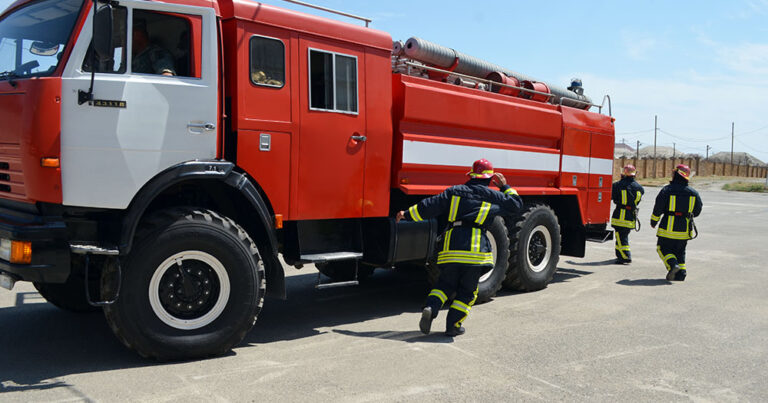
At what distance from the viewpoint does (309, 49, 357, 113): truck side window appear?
6012mm

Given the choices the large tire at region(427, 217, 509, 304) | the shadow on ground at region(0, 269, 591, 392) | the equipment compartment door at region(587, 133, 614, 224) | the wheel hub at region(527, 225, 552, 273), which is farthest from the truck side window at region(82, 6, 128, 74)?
the equipment compartment door at region(587, 133, 614, 224)

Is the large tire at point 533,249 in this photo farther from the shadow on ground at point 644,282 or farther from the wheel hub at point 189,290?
the wheel hub at point 189,290

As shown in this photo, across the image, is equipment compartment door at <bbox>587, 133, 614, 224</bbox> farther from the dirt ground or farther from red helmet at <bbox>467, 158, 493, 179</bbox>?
the dirt ground

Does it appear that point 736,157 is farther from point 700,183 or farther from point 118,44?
point 118,44

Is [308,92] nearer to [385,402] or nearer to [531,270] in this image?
[385,402]

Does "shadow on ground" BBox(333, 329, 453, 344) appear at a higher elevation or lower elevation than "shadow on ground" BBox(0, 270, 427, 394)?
higher

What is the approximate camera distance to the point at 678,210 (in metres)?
9.94

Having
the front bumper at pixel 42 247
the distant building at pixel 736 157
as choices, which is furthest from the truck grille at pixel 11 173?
the distant building at pixel 736 157

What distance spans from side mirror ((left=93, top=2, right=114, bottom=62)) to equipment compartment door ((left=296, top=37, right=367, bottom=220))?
179 cm

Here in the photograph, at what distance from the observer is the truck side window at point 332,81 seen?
19.7ft

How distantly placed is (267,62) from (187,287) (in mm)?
2095

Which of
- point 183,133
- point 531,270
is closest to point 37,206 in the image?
point 183,133

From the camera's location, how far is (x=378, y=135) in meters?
6.52

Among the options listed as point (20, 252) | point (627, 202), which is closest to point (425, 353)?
point (20, 252)
